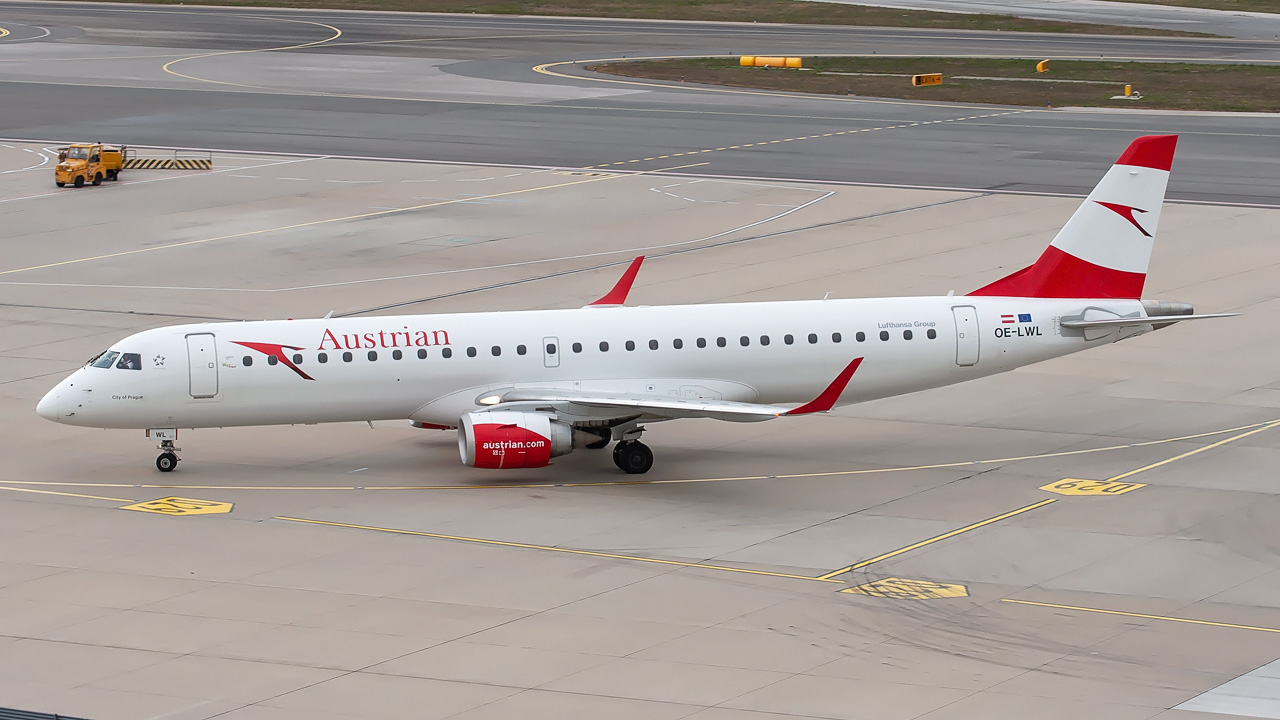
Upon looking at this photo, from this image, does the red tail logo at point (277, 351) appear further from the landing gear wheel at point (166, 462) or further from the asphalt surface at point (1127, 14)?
the asphalt surface at point (1127, 14)

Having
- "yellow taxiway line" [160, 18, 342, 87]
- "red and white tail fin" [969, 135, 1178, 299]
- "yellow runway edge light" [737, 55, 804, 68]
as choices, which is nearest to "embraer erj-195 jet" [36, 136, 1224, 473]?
"red and white tail fin" [969, 135, 1178, 299]

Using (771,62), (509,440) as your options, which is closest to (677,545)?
(509,440)

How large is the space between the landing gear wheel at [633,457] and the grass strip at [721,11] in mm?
115712

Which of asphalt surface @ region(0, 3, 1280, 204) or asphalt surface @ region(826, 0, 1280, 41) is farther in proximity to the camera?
asphalt surface @ region(826, 0, 1280, 41)

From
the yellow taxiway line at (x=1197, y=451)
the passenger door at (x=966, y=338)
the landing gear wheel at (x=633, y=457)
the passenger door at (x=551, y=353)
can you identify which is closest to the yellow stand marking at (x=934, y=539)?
the yellow taxiway line at (x=1197, y=451)

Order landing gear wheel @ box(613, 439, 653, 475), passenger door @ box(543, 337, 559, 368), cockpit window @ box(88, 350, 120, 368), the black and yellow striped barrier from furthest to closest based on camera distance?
the black and yellow striped barrier < passenger door @ box(543, 337, 559, 368) < landing gear wheel @ box(613, 439, 653, 475) < cockpit window @ box(88, 350, 120, 368)

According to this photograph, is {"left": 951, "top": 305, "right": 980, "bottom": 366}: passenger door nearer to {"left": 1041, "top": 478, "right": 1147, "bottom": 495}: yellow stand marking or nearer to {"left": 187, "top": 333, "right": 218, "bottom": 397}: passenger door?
{"left": 1041, "top": 478, "right": 1147, "bottom": 495}: yellow stand marking

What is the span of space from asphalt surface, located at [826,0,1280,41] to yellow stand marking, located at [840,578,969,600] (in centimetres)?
11843

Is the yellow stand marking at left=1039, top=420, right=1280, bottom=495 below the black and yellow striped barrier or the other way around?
below

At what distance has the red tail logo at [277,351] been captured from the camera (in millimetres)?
Result: 38094

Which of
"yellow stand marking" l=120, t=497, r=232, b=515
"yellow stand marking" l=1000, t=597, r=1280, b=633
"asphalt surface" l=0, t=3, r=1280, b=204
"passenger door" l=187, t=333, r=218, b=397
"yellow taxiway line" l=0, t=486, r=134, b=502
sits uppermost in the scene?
"asphalt surface" l=0, t=3, r=1280, b=204

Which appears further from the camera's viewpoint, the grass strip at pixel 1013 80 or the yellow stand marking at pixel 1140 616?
the grass strip at pixel 1013 80

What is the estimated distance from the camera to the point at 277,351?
125ft

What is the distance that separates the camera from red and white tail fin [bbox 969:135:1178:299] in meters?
41.5
